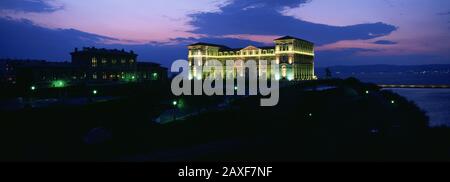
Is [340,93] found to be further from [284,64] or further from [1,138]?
[1,138]

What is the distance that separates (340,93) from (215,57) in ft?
194

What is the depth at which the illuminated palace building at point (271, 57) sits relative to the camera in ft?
362

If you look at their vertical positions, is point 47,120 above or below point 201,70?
below

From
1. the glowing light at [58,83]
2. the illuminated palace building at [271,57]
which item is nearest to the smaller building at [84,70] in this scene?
the glowing light at [58,83]

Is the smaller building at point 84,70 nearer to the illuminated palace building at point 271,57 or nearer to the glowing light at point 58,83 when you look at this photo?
the glowing light at point 58,83

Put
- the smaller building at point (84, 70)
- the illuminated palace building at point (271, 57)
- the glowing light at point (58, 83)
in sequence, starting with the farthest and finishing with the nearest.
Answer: the illuminated palace building at point (271, 57) < the glowing light at point (58, 83) < the smaller building at point (84, 70)

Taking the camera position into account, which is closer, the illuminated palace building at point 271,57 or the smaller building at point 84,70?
the smaller building at point 84,70

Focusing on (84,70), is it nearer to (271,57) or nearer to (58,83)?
(58,83)

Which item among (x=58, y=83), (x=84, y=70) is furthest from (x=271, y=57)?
(x=58, y=83)

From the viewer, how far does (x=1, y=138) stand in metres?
34.2

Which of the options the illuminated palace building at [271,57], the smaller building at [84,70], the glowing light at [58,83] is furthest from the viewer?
the illuminated palace building at [271,57]

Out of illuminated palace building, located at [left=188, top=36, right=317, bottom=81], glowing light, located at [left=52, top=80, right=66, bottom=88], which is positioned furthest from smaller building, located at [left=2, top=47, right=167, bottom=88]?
illuminated palace building, located at [left=188, top=36, right=317, bottom=81]

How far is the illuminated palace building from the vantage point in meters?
110
